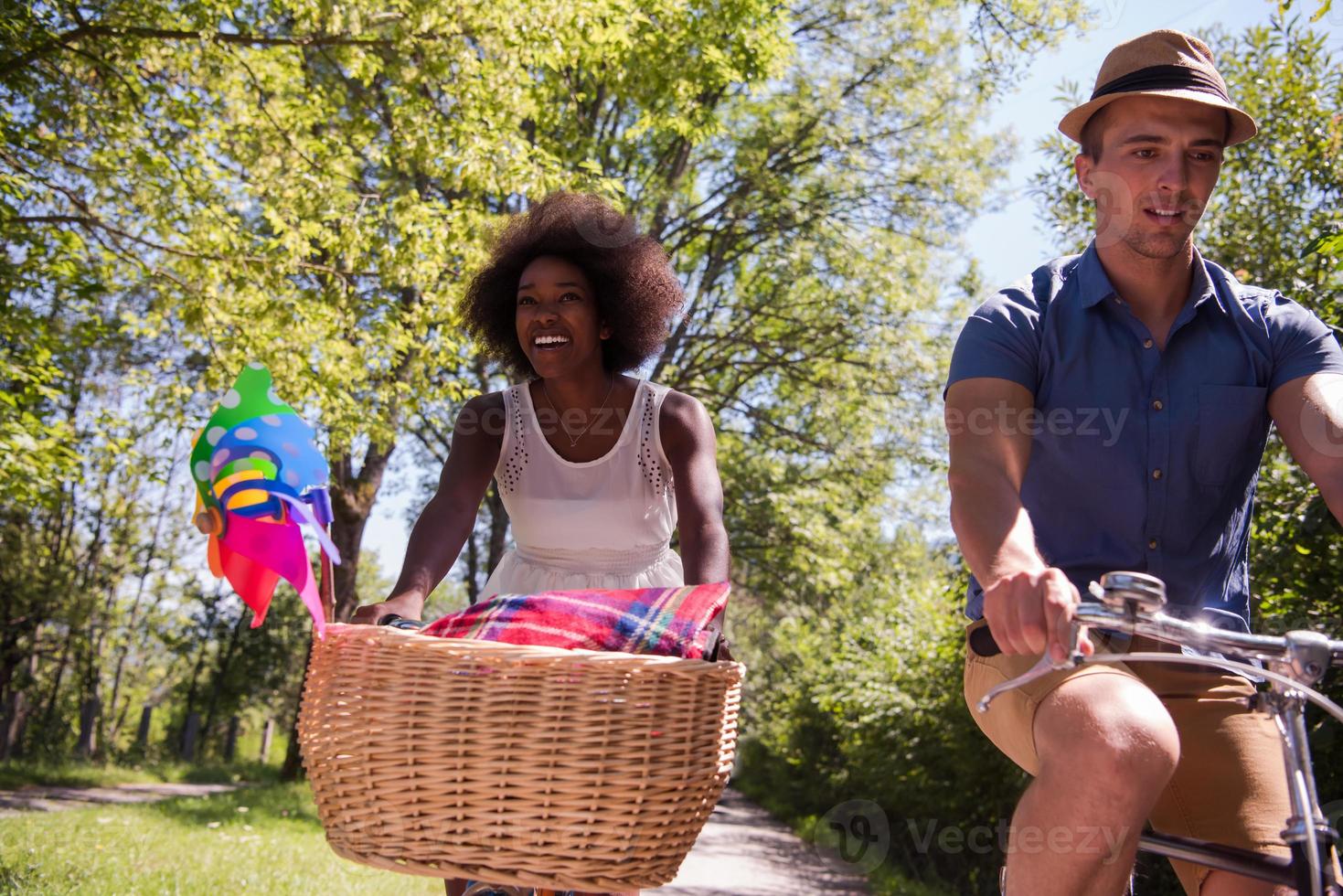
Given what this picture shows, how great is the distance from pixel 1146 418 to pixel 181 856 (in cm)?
730

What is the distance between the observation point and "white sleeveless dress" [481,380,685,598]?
3344mm

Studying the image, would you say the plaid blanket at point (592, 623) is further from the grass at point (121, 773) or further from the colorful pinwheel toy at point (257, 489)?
the grass at point (121, 773)

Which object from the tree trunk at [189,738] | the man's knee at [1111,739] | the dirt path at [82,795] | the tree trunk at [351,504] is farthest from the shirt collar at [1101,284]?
the tree trunk at [189,738]

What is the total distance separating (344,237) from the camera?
971 centimetres

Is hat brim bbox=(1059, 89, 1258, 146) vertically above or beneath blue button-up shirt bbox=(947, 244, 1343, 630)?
above

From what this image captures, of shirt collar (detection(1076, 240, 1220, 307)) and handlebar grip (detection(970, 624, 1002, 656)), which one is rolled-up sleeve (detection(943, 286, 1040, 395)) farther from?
handlebar grip (detection(970, 624, 1002, 656))

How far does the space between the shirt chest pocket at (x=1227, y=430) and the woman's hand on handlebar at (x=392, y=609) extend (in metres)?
1.60

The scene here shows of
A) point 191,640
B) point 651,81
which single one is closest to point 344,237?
point 651,81

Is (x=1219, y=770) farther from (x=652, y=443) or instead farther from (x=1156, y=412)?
(x=652, y=443)

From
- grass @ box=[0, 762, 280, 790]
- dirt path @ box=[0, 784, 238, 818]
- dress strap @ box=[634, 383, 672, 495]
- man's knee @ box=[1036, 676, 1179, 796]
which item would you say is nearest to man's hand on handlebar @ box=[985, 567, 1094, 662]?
man's knee @ box=[1036, 676, 1179, 796]

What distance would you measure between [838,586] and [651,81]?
7575 mm

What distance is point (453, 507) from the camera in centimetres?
312

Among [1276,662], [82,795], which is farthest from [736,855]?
[1276,662]

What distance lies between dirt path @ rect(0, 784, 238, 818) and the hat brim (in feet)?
42.8
